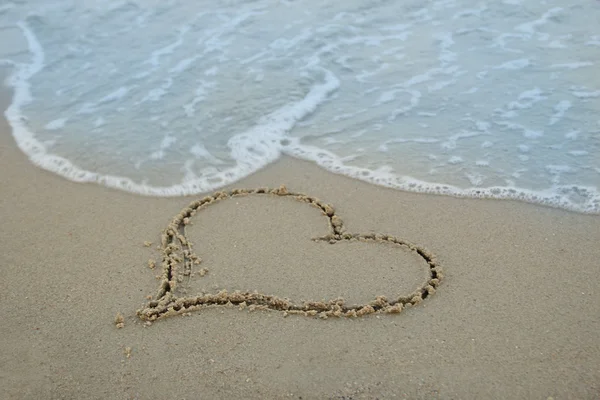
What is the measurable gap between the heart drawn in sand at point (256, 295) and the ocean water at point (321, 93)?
60 cm

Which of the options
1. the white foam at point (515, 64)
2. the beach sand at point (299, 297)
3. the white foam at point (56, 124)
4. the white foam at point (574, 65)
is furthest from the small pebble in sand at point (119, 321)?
the white foam at point (574, 65)

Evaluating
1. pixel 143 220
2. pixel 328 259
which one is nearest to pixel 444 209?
pixel 328 259

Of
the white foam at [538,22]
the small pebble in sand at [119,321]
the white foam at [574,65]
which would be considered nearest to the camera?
the small pebble in sand at [119,321]

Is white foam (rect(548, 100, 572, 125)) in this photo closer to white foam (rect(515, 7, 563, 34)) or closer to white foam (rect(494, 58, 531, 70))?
white foam (rect(494, 58, 531, 70))

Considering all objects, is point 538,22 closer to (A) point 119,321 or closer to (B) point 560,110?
(B) point 560,110

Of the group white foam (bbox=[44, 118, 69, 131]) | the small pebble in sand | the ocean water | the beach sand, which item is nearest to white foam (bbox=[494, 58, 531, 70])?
the ocean water

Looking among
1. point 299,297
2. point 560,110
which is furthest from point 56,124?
point 560,110

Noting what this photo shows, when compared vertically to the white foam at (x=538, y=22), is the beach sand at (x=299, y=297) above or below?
below

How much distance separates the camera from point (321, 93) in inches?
196

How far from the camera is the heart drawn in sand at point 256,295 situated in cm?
283

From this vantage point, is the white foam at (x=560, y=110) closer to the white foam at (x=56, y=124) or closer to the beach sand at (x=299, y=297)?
the beach sand at (x=299, y=297)

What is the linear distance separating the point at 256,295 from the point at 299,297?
224 millimetres

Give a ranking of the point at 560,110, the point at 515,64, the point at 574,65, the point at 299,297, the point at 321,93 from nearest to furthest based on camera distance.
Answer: the point at 299,297
the point at 560,110
the point at 321,93
the point at 574,65
the point at 515,64

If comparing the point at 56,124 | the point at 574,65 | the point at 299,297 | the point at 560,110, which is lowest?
the point at 299,297
